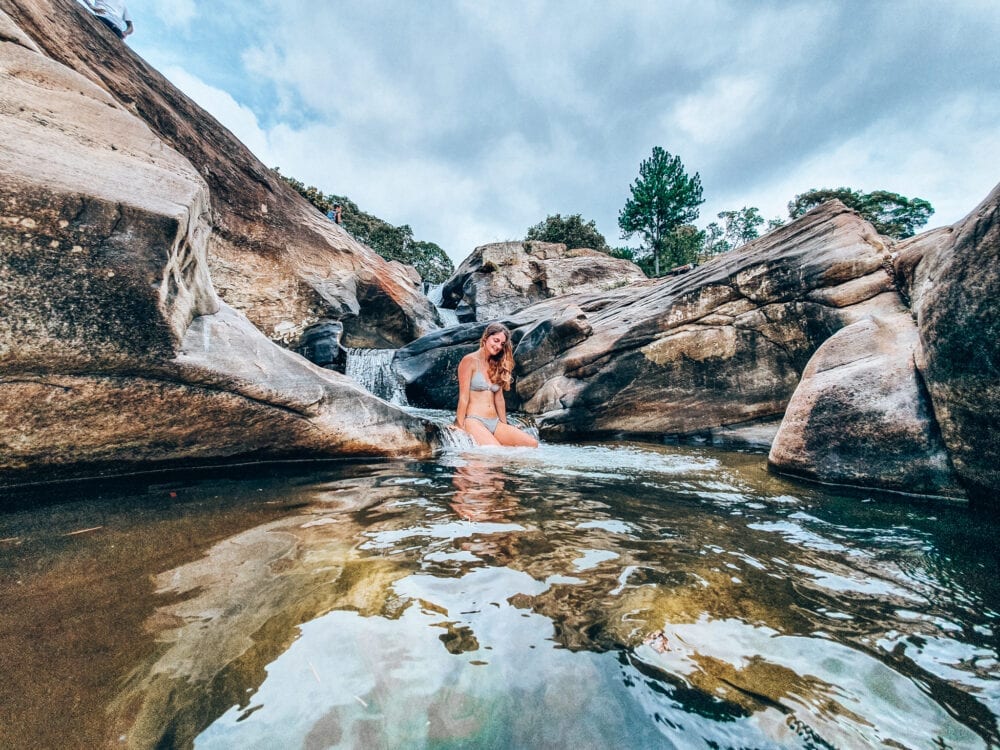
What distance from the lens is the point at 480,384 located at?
635 cm

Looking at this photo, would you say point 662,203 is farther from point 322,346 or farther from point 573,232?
point 322,346

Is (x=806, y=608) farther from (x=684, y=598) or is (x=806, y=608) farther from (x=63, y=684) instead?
(x=63, y=684)

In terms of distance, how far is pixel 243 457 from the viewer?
3719mm

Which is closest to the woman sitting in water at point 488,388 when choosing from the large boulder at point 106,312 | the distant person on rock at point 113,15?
the large boulder at point 106,312

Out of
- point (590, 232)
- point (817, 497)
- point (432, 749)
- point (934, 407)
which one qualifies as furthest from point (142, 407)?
point (590, 232)

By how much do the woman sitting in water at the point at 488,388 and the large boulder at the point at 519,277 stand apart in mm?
14665

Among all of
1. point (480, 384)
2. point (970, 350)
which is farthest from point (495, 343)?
point (970, 350)

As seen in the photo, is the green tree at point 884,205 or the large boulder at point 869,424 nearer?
the large boulder at point 869,424

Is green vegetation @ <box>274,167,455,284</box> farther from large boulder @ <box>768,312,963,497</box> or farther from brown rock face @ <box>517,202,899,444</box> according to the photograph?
large boulder @ <box>768,312,963,497</box>

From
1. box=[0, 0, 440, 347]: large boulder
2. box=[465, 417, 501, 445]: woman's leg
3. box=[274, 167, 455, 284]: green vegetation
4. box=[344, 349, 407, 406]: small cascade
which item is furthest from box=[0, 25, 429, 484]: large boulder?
box=[274, 167, 455, 284]: green vegetation

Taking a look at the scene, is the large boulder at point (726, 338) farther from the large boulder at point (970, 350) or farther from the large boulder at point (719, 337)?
the large boulder at point (970, 350)

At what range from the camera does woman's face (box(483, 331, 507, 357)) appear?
6.42 m

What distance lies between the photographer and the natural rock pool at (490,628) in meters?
0.96

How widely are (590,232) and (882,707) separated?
1303 inches
